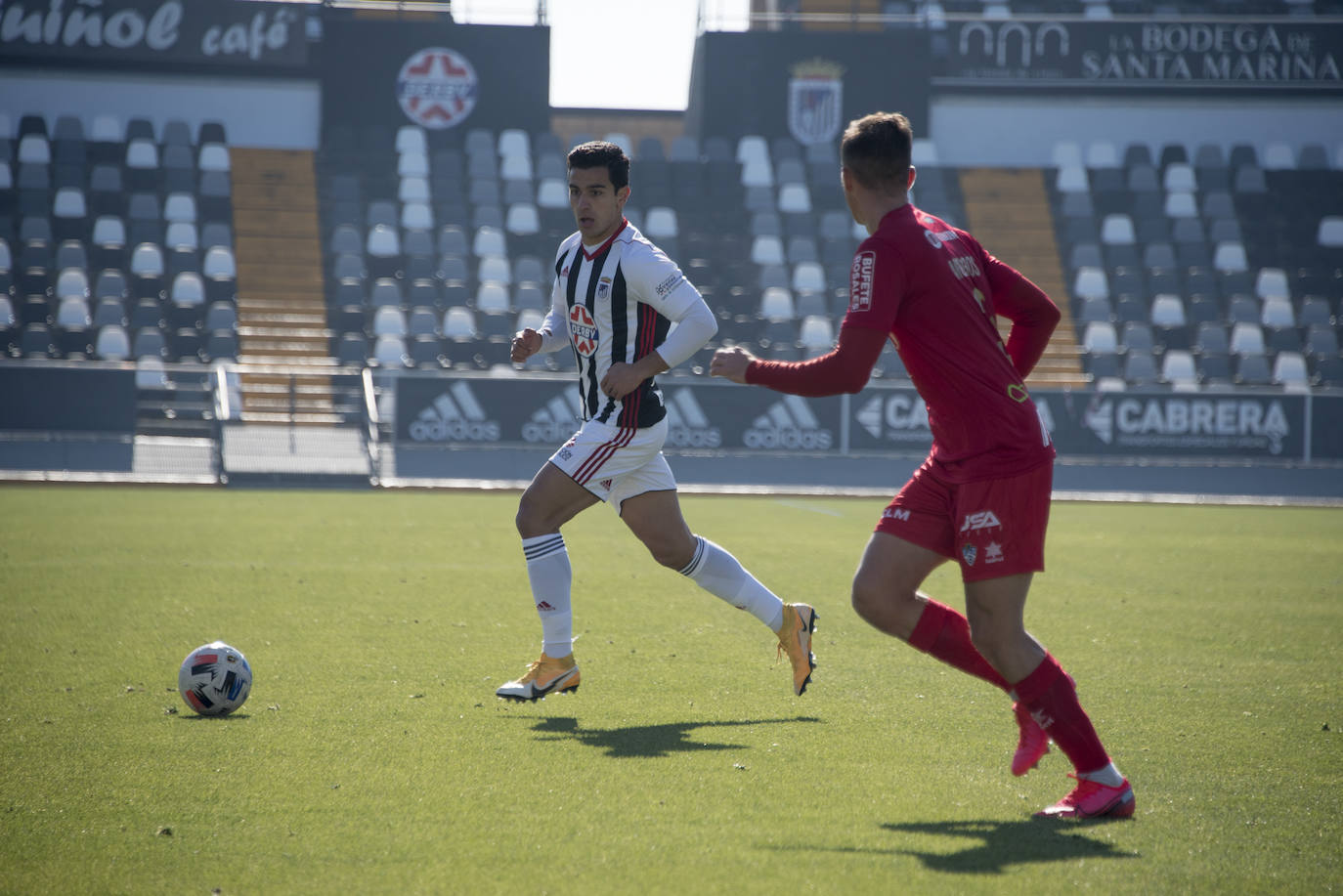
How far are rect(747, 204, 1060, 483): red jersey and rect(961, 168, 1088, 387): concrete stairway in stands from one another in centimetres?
2119

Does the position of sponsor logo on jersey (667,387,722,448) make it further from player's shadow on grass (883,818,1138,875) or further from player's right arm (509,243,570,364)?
player's shadow on grass (883,818,1138,875)

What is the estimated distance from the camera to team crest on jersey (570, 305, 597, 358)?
5301 mm

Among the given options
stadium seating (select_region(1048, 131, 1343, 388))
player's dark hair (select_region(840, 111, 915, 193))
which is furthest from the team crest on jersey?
stadium seating (select_region(1048, 131, 1343, 388))

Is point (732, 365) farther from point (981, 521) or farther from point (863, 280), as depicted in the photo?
point (981, 521)

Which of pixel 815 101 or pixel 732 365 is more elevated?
pixel 815 101

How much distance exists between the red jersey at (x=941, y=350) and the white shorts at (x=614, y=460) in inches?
62.6

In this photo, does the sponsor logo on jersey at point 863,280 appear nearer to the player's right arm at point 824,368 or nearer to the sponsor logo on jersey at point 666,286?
the player's right arm at point 824,368

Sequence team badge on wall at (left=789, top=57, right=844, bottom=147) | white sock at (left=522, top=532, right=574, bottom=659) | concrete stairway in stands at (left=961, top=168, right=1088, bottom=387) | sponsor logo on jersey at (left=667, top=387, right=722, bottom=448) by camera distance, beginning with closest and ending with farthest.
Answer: white sock at (left=522, top=532, right=574, bottom=659) → sponsor logo on jersey at (left=667, top=387, right=722, bottom=448) → concrete stairway in stands at (left=961, top=168, right=1088, bottom=387) → team badge on wall at (left=789, top=57, right=844, bottom=147)

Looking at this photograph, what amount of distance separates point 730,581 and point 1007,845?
6.98 feet

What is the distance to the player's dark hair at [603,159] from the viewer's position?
5086 millimetres

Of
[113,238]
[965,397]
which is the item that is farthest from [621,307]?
[113,238]

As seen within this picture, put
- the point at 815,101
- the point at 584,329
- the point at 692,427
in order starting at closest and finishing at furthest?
the point at 584,329
the point at 692,427
the point at 815,101

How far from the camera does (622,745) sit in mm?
4434

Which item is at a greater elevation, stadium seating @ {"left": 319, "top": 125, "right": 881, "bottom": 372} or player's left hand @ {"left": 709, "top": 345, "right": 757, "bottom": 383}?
stadium seating @ {"left": 319, "top": 125, "right": 881, "bottom": 372}
